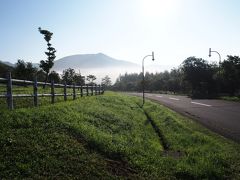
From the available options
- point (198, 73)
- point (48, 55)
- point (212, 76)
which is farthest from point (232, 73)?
point (48, 55)

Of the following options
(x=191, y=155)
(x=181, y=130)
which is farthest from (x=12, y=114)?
(x=181, y=130)

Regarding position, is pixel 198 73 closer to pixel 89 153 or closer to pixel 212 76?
pixel 212 76

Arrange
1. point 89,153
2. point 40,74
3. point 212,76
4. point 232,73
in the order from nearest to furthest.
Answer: point 89,153
point 232,73
point 212,76
point 40,74

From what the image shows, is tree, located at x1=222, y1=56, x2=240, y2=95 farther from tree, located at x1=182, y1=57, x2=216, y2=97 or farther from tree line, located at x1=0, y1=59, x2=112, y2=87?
tree line, located at x1=0, y1=59, x2=112, y2=87

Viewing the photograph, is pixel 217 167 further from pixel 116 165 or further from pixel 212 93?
pixel 212 93

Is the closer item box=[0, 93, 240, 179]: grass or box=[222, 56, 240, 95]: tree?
box=[0, 93, 240, 179]: grass

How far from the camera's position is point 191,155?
10.0 meters

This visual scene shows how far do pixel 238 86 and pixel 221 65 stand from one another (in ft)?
15.7

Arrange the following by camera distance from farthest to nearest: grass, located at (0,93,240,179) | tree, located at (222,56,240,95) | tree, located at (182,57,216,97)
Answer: tree, located at (182,57,216,97) < tree, located at (222,56,240,95) < grass, located at (0,93,240,179)

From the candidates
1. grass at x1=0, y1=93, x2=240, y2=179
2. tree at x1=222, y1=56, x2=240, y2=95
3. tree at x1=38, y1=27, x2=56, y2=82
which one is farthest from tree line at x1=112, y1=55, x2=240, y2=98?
grass at x1=0, y1=93, x2=240, y2=179

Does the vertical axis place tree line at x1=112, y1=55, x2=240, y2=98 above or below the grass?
above

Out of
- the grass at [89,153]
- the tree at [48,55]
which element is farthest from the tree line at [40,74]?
the grass at [89,153]

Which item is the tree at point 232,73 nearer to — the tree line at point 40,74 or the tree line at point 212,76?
the tree line at point 212,76

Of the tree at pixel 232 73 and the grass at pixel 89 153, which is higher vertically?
the tree at pixel 232 73
